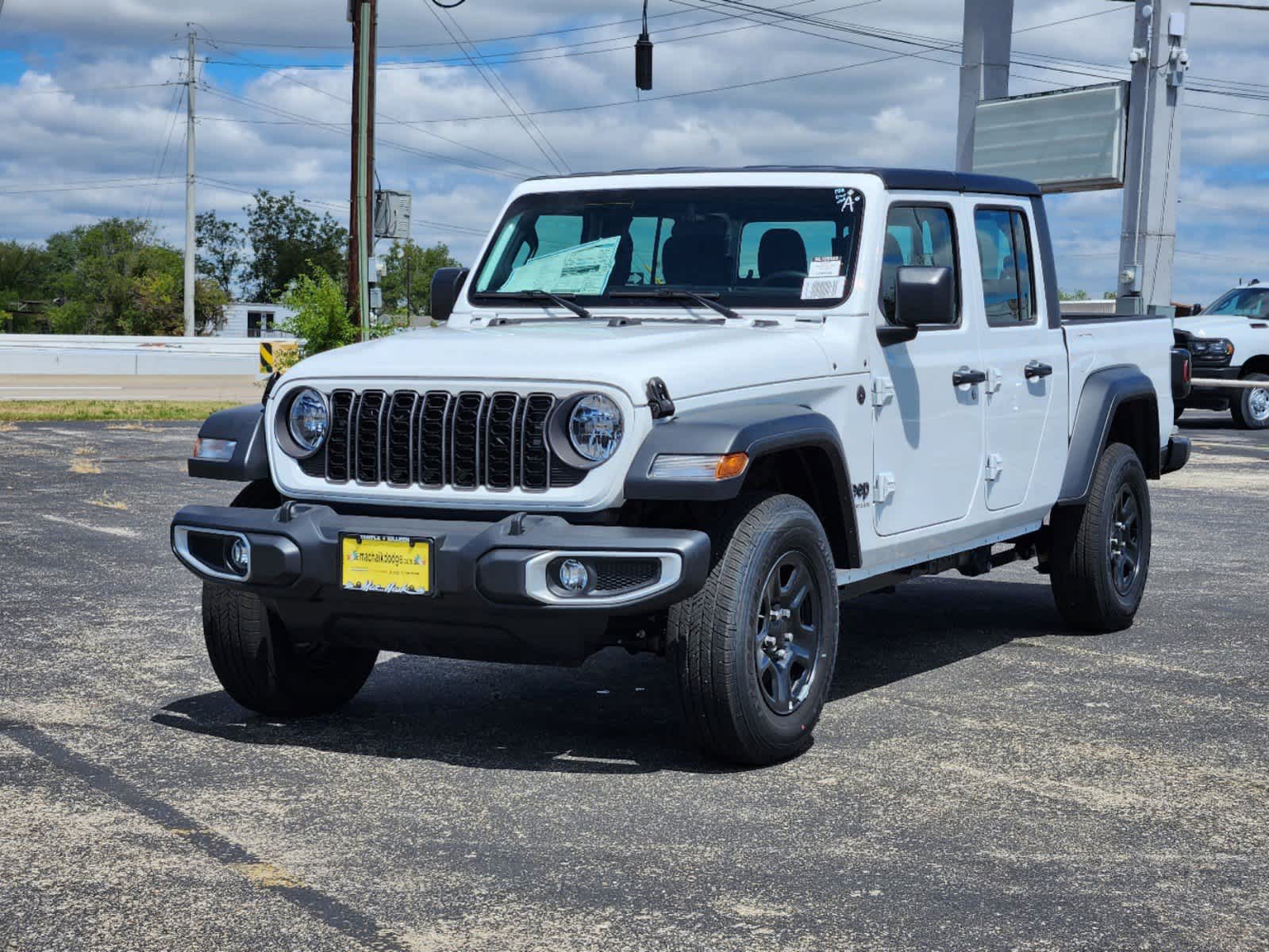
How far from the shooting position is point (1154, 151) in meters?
26.6

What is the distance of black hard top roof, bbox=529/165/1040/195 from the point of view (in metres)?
6.75

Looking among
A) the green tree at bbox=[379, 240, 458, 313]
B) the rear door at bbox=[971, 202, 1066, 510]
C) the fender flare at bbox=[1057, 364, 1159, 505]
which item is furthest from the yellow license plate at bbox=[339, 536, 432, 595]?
the green tree at bbox=[379, 240, 458, 313]

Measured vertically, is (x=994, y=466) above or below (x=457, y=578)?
above

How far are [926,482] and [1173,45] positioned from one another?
71.3 ft

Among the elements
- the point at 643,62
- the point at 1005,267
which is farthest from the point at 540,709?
the point at 643,62

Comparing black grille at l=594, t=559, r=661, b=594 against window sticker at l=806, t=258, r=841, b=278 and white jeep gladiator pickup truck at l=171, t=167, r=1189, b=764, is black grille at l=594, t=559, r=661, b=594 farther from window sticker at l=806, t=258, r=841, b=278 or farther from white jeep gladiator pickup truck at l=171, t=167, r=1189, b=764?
window sticker at l=806, t=258, r=841, b=278

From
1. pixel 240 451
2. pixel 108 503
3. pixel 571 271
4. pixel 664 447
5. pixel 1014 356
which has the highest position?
pixel 571 271

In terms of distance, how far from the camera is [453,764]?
5.74m

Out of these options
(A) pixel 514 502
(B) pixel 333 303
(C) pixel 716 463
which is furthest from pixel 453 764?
(B) pixel 333 303

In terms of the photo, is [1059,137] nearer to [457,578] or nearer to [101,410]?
[101,410]

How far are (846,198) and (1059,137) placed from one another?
23.4 meters

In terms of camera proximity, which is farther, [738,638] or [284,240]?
[284,240]

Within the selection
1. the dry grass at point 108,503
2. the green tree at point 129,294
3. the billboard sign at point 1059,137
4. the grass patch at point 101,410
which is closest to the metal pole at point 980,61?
the billboard sign at point 1059,137

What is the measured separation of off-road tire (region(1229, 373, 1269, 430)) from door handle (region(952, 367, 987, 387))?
19.5 m
